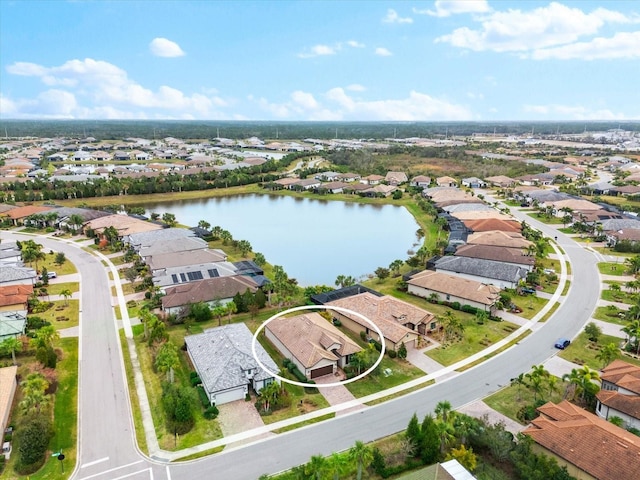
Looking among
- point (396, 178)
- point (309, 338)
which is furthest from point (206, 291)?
point (396, 178)

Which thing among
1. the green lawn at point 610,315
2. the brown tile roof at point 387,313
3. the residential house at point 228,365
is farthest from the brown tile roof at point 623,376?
the residential house at point 228,365

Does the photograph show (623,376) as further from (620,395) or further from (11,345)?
(11,345)

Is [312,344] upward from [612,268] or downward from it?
upward

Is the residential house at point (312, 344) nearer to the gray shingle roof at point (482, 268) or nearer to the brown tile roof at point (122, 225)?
the gray shingle roof at point (482, 268)

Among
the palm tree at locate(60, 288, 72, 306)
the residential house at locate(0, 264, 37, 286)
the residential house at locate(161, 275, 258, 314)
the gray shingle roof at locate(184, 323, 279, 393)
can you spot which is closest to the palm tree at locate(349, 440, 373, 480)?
the gray shingle roof at locate(184, 323, 279, 393)

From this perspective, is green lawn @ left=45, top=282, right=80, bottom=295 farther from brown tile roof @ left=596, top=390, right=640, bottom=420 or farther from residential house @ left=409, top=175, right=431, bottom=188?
residential house @ left=409, top=175, right=431, bottom=188
